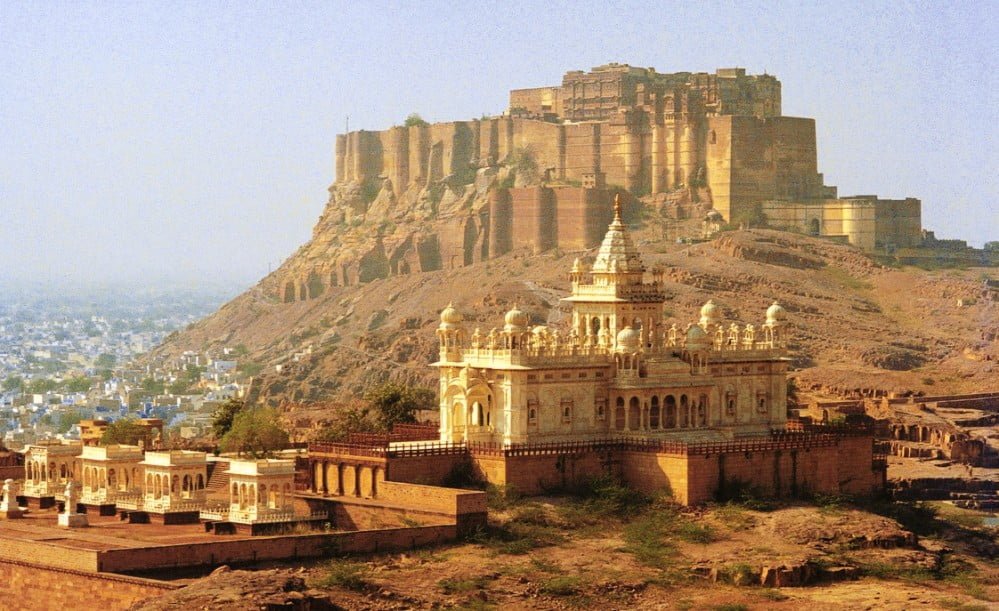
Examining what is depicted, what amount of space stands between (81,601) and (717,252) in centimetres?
6391

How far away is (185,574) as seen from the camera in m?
60.9

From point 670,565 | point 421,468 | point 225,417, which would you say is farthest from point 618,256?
point 225,417

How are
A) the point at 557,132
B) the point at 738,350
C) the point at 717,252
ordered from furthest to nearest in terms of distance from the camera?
the point at 557,132
the point at 717,252
the point at 738,350

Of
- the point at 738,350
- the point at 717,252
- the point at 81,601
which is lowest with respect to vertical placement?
the point at 81,601

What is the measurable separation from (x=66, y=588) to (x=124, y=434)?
2144 cm

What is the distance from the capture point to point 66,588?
200 feet

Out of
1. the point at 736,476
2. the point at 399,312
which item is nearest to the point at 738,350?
the point at 736,476

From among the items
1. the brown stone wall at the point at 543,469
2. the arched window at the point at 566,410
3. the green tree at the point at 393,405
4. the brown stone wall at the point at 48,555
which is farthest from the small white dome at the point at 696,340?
the brown stone wall at the point at 48,555

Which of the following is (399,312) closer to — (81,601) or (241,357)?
(241,357)

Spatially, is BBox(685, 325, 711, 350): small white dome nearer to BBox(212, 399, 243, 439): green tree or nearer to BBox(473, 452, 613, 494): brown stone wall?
BBox(473, 452, 613, 494): brown stone wall

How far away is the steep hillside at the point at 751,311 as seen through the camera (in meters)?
109

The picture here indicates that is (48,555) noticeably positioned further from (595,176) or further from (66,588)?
(595,176)

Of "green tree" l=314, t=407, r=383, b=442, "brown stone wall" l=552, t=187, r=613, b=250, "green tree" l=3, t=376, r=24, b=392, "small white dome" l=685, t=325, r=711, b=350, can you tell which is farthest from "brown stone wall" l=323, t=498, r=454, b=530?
"green tree" l=3, t=376, r=24, b=392

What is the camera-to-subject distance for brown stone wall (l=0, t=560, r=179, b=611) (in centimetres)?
5944
